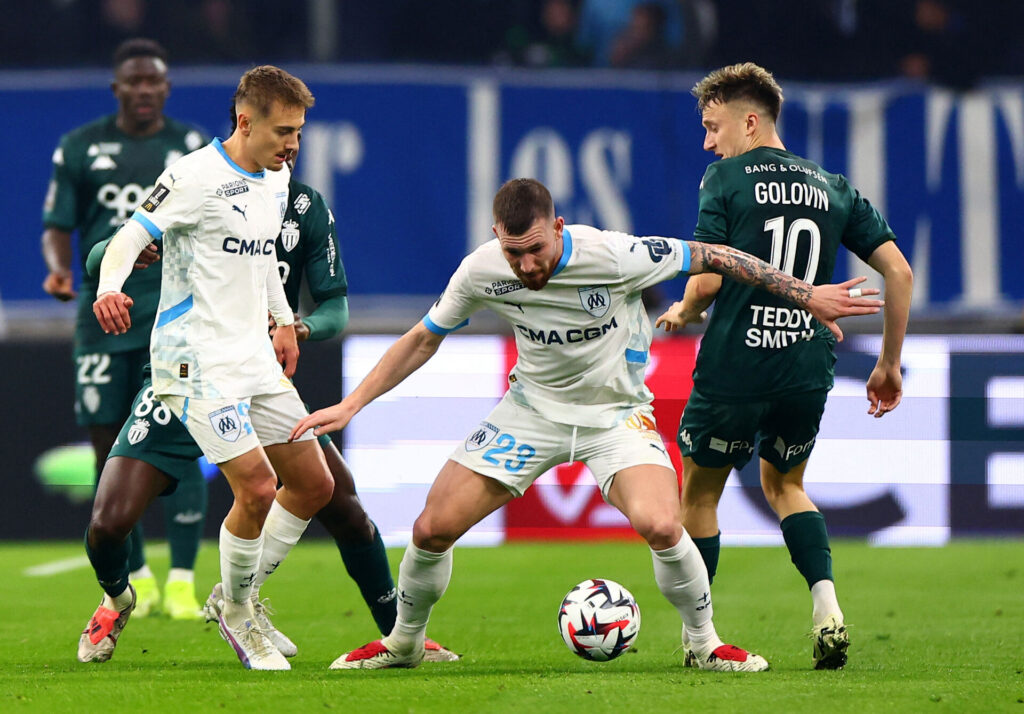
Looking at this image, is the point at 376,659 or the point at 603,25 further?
the point at 603,25

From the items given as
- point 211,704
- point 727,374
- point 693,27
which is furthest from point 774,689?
point 693,27

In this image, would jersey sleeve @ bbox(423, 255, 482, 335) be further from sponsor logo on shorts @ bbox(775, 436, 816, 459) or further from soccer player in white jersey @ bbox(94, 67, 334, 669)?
sponsor logo on shorts @ bbox(775, 436, 816, 459)

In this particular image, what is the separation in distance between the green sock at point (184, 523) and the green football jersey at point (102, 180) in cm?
73

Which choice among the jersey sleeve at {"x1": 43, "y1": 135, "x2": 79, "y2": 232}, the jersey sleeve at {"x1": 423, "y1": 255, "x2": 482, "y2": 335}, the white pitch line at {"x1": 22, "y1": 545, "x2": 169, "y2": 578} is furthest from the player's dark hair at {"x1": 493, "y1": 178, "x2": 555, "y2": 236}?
the white pitch line at {"x1": 22, "y1": 545, "x2": 169, "y2": 578}

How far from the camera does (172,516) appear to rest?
7340 mm

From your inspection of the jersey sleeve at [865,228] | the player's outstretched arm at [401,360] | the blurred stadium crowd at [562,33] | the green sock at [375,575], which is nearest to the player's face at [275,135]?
the player's outstretched arm at [401,360]

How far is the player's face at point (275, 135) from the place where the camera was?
5379mm

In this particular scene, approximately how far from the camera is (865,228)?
573 cm

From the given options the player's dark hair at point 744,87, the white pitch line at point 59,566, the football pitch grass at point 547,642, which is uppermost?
the player's dark hair at point 744,87

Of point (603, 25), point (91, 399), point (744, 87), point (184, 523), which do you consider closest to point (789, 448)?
point (744, 87)

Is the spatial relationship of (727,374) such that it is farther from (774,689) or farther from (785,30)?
(785,30)

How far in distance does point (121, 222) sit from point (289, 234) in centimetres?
160

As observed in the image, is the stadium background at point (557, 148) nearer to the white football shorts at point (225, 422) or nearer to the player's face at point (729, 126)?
the player's face at point (729, 126)

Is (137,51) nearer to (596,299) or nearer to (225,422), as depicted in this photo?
(225,422)
